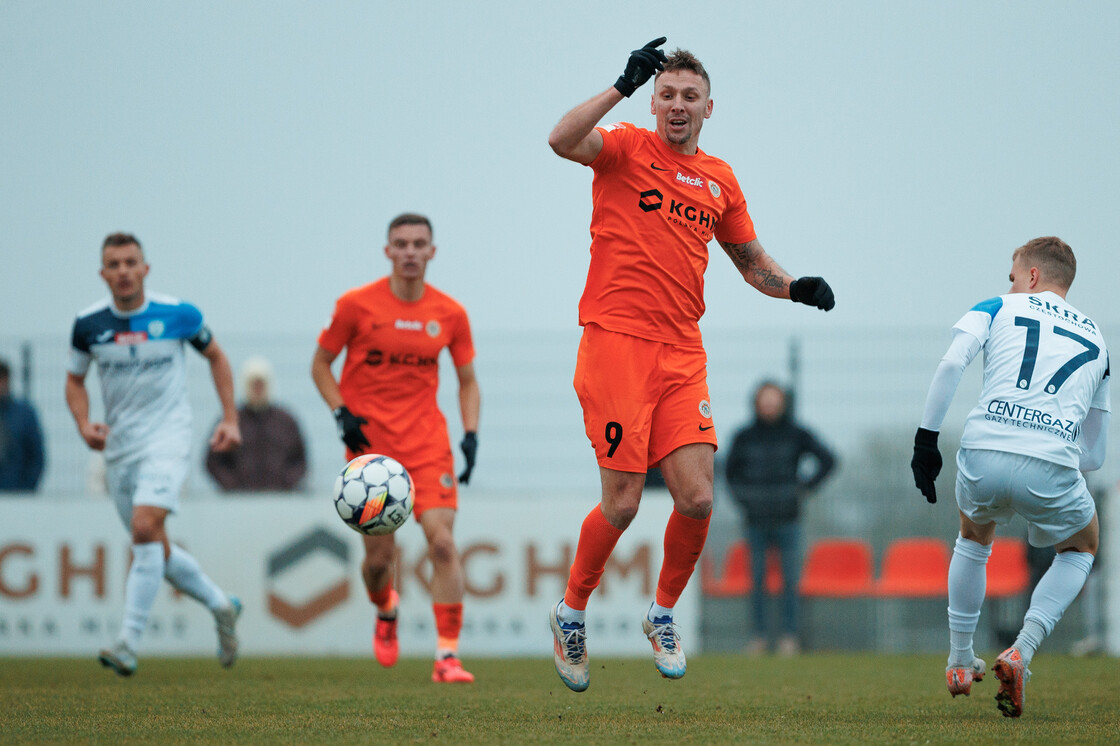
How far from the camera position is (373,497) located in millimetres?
6758

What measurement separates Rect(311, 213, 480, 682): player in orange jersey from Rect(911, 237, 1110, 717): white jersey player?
3.15 m

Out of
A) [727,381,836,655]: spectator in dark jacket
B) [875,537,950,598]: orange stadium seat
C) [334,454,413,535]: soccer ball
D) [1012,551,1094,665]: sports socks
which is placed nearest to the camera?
[1012,551,1094,665]: sports socks

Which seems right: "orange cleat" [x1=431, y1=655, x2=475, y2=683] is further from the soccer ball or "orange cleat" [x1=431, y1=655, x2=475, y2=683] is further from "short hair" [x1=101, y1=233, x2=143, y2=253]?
"short hair" [x1=101, y1=233, x2=143, y2=253]

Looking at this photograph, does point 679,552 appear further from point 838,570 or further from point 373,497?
point 838,570

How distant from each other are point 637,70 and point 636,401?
140cm

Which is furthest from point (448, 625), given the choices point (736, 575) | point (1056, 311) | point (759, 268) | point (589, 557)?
point (736, 575)

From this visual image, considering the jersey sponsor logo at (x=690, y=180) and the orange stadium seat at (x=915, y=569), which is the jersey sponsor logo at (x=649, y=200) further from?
the orange stadium seat at (x=915, y=569)

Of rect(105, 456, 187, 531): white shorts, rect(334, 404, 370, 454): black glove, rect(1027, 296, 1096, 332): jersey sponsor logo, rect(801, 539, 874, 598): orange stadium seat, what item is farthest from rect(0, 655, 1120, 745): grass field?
rect(801, 539, 874, 598): orange stadium seat

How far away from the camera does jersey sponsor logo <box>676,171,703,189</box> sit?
227 inches

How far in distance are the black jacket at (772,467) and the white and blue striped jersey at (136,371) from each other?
5.63 meters

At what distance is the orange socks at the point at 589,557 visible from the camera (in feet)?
18.8

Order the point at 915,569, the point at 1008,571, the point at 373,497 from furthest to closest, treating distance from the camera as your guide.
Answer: the point at 915,569 < the point at 1008,571 < the point at 373,497

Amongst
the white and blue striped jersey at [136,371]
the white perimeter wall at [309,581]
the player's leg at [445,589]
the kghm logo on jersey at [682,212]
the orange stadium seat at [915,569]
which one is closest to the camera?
the kghm logo on jersey at [682,212]

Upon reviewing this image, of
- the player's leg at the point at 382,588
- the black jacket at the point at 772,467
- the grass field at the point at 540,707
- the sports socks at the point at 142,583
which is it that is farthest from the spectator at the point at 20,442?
the black jacket at the point at 772,467
